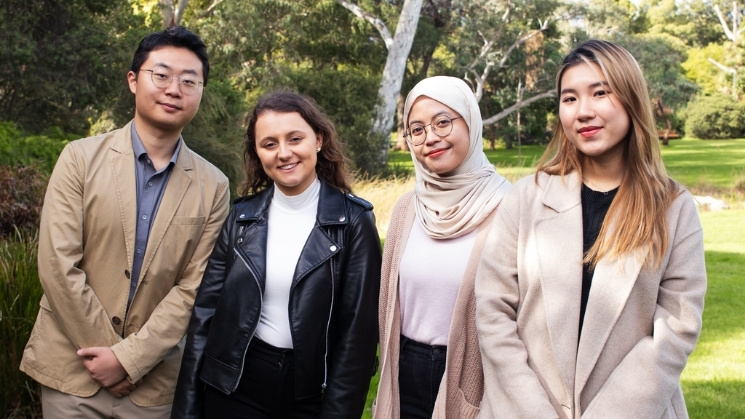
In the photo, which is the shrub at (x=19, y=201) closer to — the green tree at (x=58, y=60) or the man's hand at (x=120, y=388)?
the man's hand at (x=120, y=388)

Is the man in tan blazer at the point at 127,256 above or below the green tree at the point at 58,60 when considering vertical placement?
below

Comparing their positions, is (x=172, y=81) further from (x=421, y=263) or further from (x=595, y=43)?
(x=595, y=43)

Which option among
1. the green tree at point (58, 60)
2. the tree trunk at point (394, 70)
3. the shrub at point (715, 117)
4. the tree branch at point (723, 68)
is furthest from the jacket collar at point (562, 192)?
the tree branch at point (723, 68)

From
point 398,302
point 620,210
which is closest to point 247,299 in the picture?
point 398,302

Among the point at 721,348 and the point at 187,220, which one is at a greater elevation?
the point at 187,220

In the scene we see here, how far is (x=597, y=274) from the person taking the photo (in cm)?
235

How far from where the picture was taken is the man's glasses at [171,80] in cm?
306

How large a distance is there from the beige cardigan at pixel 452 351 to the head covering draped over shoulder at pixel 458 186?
0.08 m

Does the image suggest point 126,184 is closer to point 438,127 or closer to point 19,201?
point 438,127

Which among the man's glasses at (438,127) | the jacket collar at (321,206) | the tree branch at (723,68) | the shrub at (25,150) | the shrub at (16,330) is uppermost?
the tree branch at (723,68)

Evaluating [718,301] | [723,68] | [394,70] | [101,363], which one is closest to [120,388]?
[101,363]

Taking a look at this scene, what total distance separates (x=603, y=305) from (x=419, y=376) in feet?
2.65

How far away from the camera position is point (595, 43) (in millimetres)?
2479

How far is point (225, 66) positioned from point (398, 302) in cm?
1993
